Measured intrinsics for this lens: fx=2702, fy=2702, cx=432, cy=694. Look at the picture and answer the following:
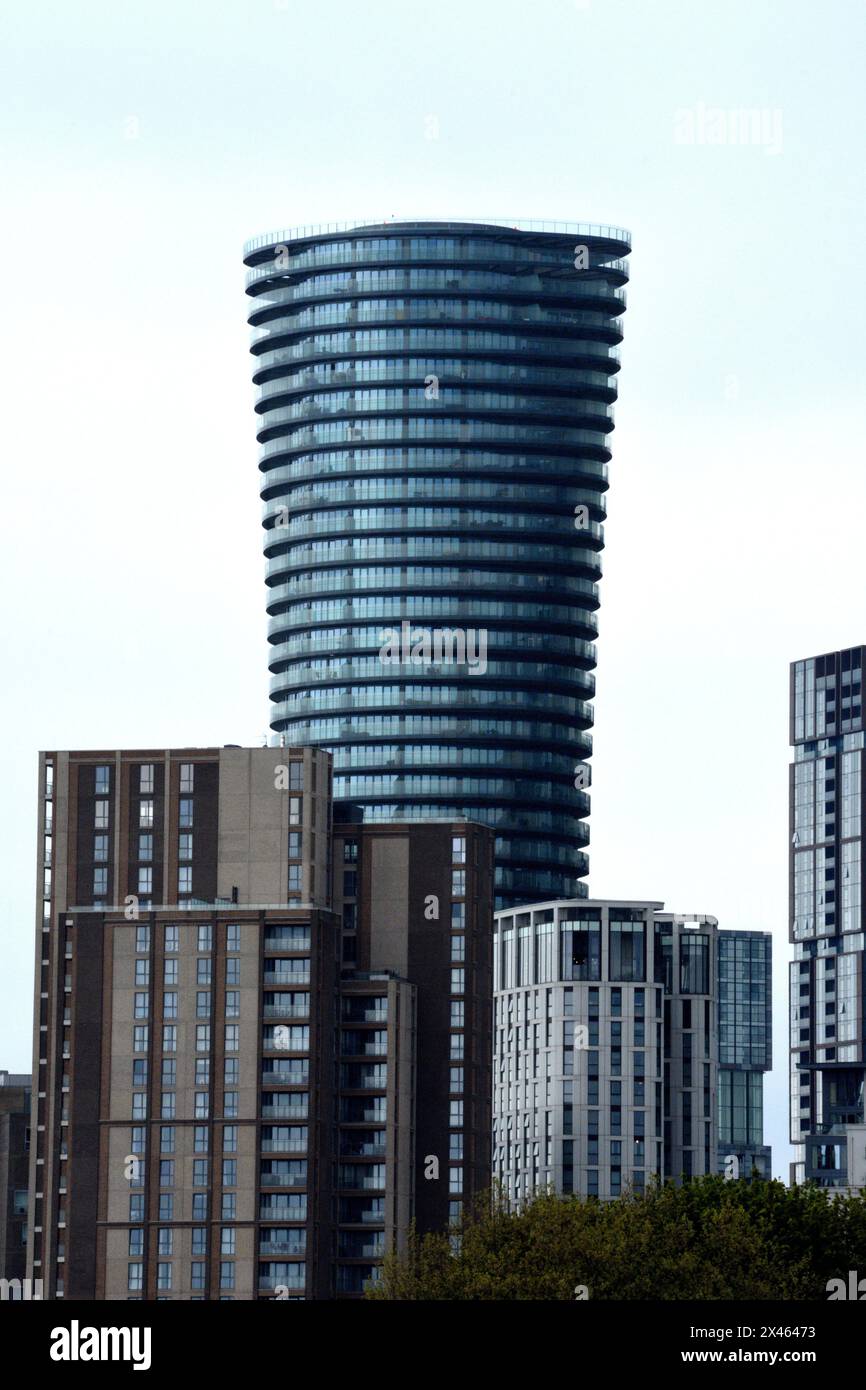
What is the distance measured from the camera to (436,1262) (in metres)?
132

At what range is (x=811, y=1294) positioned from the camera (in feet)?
415
